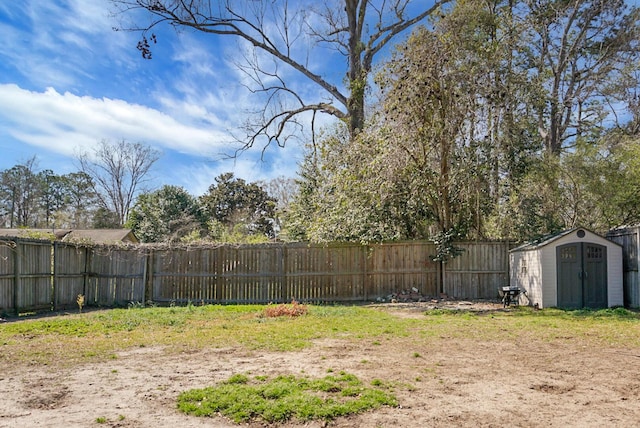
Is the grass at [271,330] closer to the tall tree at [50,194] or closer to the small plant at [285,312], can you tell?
the small plant at [285,312]

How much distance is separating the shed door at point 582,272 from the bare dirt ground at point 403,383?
5.24m

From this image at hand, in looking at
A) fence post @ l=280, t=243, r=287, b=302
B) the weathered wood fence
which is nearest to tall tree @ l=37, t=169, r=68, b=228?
the weathered wood fence

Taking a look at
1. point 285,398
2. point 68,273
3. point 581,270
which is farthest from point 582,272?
point 68,273

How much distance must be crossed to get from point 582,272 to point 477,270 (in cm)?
291

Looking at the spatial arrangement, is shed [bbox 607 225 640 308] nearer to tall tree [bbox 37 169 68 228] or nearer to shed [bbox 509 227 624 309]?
shed [bbox 509 227 624 309]

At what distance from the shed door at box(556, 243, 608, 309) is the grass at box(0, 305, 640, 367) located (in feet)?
2.60

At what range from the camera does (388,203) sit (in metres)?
13.7

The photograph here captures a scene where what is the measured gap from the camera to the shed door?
11203 mm

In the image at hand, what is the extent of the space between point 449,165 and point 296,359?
31.0 ft

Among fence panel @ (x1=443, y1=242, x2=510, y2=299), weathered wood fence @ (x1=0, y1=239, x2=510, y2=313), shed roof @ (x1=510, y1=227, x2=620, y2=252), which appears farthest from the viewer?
fence panel @ (x1=443, y1=242, x2=510, y2=299)

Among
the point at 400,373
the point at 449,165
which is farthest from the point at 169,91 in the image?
the point at 400,373

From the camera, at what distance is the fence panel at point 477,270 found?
44.1 feet

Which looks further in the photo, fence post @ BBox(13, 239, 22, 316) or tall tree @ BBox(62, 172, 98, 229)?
tall tree @ BBox(62, 172, 98, 229)

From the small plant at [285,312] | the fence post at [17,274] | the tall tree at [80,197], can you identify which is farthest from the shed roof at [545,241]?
the tall tree at [80,197]
